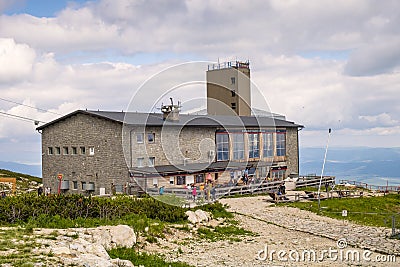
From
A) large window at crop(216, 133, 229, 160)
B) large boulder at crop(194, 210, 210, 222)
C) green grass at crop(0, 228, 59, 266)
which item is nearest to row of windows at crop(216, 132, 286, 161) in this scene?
large window at crop(216, 133, 229, 160)

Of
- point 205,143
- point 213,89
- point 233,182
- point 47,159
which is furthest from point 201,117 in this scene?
point 213,89

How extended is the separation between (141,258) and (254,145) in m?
31.1

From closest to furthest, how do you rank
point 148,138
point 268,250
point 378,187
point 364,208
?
point 268,250 → point 364,208 → point 148,138 → point 378,187

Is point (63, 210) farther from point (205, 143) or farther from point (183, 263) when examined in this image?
point (205, 143)

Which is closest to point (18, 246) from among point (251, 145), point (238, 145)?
point (238, 145)

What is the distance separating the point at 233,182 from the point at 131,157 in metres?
9.94

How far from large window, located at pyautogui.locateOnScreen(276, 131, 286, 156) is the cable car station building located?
0.10 metres

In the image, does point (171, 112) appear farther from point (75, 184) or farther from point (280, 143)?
point (280, 143)

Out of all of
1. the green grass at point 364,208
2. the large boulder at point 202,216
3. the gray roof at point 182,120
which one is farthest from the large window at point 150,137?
the large boulder at point 202,216

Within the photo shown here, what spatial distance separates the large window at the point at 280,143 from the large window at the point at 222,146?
24.7 ft

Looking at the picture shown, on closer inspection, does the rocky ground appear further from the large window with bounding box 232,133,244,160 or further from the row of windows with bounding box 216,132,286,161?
the large window with bounding box 232,133,244,160

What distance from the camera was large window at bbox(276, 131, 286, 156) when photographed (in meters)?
48.6

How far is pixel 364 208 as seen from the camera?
103 ft

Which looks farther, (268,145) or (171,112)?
(268,145)
